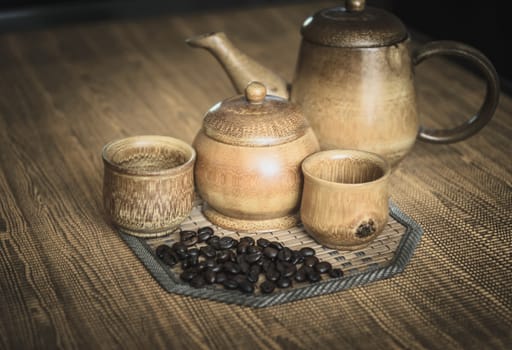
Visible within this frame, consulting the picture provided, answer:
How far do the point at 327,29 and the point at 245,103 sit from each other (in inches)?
8.2

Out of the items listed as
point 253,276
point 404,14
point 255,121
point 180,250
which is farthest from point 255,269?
point 404,14

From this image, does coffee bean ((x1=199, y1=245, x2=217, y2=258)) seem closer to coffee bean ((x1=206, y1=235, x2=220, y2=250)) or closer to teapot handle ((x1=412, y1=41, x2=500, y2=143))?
coffee bean ((x1=206, y1=235, x2=220, y2=250))

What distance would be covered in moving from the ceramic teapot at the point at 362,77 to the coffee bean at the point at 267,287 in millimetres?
346

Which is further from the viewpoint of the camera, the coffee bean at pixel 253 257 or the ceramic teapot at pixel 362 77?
the ceramic teapot at pixel 362 77

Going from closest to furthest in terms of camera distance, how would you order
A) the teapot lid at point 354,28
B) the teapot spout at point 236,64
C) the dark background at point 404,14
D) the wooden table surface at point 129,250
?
1. the wooden table surface at point 129,250
2. the teapot lid at point 354,28
3. the teapot spout at point 236,64
4. the dark background at point 404,14

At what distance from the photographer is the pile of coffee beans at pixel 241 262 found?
3.35ft

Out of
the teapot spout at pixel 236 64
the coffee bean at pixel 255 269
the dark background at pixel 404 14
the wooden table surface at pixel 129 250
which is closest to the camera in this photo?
the wooden table surface at pixel 129 250

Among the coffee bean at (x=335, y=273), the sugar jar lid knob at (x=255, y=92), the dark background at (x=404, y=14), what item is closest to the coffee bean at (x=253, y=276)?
the coffee bean at (x=335, y=273)

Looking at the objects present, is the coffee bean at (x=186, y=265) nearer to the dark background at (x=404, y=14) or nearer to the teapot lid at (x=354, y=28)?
the teapot lid at (x=354, y=28)

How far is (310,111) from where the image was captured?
1270mm

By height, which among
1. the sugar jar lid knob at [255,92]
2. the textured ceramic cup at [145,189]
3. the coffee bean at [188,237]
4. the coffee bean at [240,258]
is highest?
the sugar jar lid knob at [255,92]

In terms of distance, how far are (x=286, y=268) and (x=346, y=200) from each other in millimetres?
126

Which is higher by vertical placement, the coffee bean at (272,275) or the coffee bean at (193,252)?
the coffee bean at (193,252)

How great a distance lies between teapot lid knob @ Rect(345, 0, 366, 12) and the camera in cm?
125
